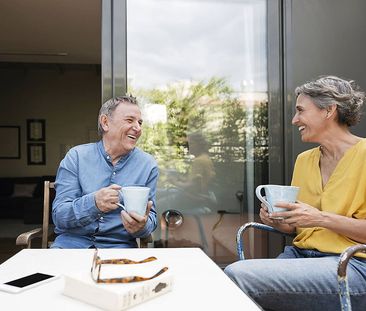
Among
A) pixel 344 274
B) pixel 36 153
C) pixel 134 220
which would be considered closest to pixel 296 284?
pixel 344 274

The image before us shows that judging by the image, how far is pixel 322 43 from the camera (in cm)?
256

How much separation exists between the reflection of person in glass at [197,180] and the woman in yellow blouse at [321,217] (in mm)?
934

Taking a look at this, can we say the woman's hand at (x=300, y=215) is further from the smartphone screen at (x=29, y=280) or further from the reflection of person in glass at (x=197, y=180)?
the reflection of person in glass at (x=197, y=180)

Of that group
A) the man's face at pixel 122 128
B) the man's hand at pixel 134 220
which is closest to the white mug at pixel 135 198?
the man's hand at pixel 134 220

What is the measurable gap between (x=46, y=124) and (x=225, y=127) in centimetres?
597

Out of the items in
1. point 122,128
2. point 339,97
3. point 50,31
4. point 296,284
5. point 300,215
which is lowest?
point 296,284

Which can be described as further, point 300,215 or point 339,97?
point 339,97

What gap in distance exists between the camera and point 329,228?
1.43 m

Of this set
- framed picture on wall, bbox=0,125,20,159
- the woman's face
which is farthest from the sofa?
the woman's face

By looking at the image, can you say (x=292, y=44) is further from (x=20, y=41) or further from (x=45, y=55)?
(x=45, y=55)

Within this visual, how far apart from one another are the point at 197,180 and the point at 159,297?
183 cm

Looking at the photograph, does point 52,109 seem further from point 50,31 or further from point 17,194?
point 50,31

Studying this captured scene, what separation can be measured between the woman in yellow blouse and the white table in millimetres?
278

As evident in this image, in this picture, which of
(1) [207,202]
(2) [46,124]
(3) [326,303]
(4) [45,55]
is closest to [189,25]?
(1) [207,202]
